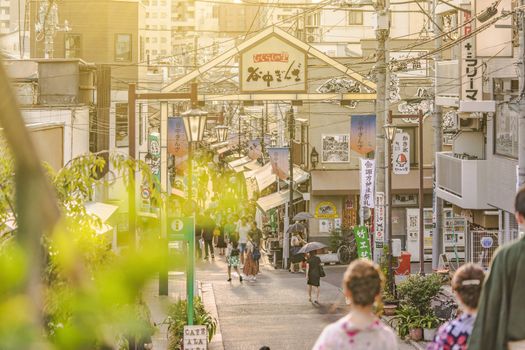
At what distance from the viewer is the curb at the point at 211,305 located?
17112 millimetres

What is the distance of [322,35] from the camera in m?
54.9

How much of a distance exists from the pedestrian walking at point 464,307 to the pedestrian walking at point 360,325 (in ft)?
2.01

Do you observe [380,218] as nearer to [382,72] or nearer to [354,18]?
[382,72]

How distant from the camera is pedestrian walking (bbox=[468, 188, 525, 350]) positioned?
3.92 metres

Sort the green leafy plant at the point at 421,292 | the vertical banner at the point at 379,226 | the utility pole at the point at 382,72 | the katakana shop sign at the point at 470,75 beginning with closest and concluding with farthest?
the green leafy plant at the point at 421,292
the utility pole at the point at 382,72
the vertical banner at the point at 379,226
the katakana shop sign at the point at 470,75

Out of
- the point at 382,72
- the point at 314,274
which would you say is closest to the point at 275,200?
the point at 314,274

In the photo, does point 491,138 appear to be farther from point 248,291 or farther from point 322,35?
point 322,35

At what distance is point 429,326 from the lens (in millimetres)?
17141

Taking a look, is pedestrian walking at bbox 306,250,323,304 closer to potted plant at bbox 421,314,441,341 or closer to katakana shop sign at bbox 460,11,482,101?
potted plant at bbox 421,314,441,341

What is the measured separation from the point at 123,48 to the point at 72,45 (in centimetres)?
240

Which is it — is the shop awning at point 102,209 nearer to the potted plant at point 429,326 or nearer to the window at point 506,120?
the potted plant at point 429,326

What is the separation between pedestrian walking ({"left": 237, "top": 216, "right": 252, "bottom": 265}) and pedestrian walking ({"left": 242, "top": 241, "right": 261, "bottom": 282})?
811mm

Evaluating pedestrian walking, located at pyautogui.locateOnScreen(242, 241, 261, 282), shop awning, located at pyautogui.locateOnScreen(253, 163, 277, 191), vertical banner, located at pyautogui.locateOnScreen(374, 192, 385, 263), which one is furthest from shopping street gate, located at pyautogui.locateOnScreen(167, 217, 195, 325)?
shop awning, located at pyautogui.locateOnScreen(253, 163, 277, 191)

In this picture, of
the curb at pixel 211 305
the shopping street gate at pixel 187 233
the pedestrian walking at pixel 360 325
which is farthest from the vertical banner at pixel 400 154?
the pedestrian walking at pixel 360 325
